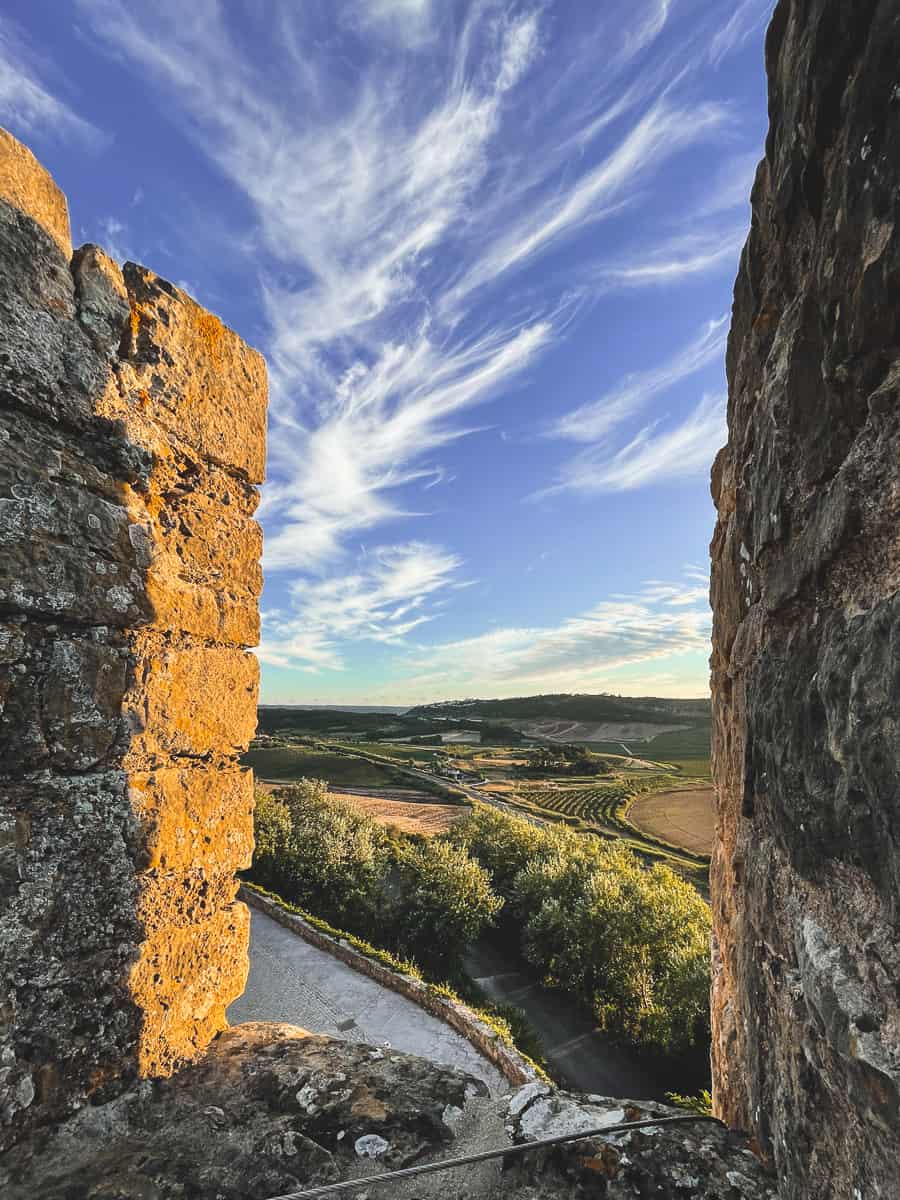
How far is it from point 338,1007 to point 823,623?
1286cm

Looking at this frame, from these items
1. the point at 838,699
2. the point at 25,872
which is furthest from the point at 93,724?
the point at 838,699

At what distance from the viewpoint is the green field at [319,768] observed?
54.2 metres

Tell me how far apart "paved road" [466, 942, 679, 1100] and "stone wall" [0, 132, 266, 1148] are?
1326 cm

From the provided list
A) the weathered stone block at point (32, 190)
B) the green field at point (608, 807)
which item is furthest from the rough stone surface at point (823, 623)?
the green field at point (608, 807)

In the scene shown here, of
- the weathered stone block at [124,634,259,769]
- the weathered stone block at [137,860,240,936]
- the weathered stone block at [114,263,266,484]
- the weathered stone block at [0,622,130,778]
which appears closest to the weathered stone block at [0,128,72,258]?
the weathered stone block at [114,263,266,484]

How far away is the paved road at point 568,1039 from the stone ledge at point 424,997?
3192mm

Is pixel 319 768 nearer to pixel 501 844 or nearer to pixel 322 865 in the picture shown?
pixel 501 844

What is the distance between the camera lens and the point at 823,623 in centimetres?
154

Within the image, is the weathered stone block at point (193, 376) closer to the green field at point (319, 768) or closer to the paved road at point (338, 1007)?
the paved road at point (338, 1007)

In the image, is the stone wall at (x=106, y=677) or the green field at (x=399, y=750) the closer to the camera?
the stone wall at (x=106, y=677)

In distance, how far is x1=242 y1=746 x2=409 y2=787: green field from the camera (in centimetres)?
5425

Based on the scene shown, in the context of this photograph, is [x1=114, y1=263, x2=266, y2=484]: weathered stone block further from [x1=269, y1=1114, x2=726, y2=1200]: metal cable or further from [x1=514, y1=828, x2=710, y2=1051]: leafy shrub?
[x1=514, y1=828, x2=710, y2=1051]: leafy shrub

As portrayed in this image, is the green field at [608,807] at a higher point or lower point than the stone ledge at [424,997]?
lower

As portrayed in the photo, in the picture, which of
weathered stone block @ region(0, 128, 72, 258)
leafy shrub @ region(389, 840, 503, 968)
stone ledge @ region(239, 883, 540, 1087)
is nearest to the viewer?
weathered stone block @ region(0, 128, 72, 258)
